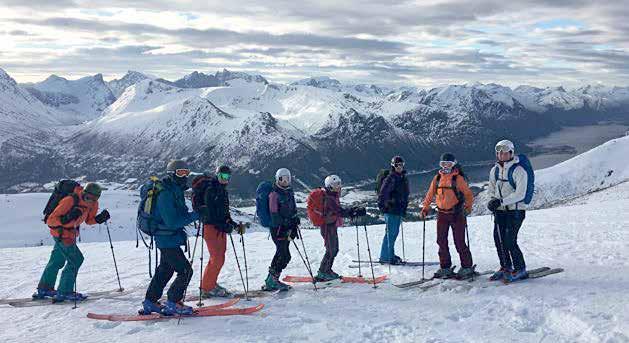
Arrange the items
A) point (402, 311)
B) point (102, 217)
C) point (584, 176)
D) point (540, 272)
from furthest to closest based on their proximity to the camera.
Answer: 1. point (584, 176)
2. point (102, 217)
3. point (540, 272)
4. point (402, 311)

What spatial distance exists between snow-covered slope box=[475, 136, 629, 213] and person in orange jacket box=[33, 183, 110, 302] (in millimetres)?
137665

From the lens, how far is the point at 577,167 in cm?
16862

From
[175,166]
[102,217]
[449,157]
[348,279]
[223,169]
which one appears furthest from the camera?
[348,279]

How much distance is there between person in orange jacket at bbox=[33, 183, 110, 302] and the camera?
460 inches

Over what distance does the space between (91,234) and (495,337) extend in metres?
63.7

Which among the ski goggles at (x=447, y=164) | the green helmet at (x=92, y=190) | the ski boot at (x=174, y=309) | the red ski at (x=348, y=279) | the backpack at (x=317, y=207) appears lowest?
the red ski at (x=348, y=279)

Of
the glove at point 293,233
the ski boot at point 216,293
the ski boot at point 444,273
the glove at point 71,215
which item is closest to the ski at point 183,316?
the ski boot at point 216,293

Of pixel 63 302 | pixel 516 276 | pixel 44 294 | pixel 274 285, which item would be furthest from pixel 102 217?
pixel 516 276

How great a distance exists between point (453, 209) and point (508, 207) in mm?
1199

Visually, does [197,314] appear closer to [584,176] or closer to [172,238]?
[172,238]

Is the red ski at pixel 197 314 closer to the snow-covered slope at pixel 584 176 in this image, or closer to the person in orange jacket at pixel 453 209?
the person in orange jacket at pixel 453 209

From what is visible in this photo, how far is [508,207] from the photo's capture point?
11.5 metres

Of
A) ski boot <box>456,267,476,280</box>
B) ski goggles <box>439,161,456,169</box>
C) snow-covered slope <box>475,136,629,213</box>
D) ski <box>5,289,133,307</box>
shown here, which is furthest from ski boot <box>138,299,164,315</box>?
snow-covered slope <box>475,136,629,213</box>

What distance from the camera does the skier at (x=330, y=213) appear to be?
12.8 metres
